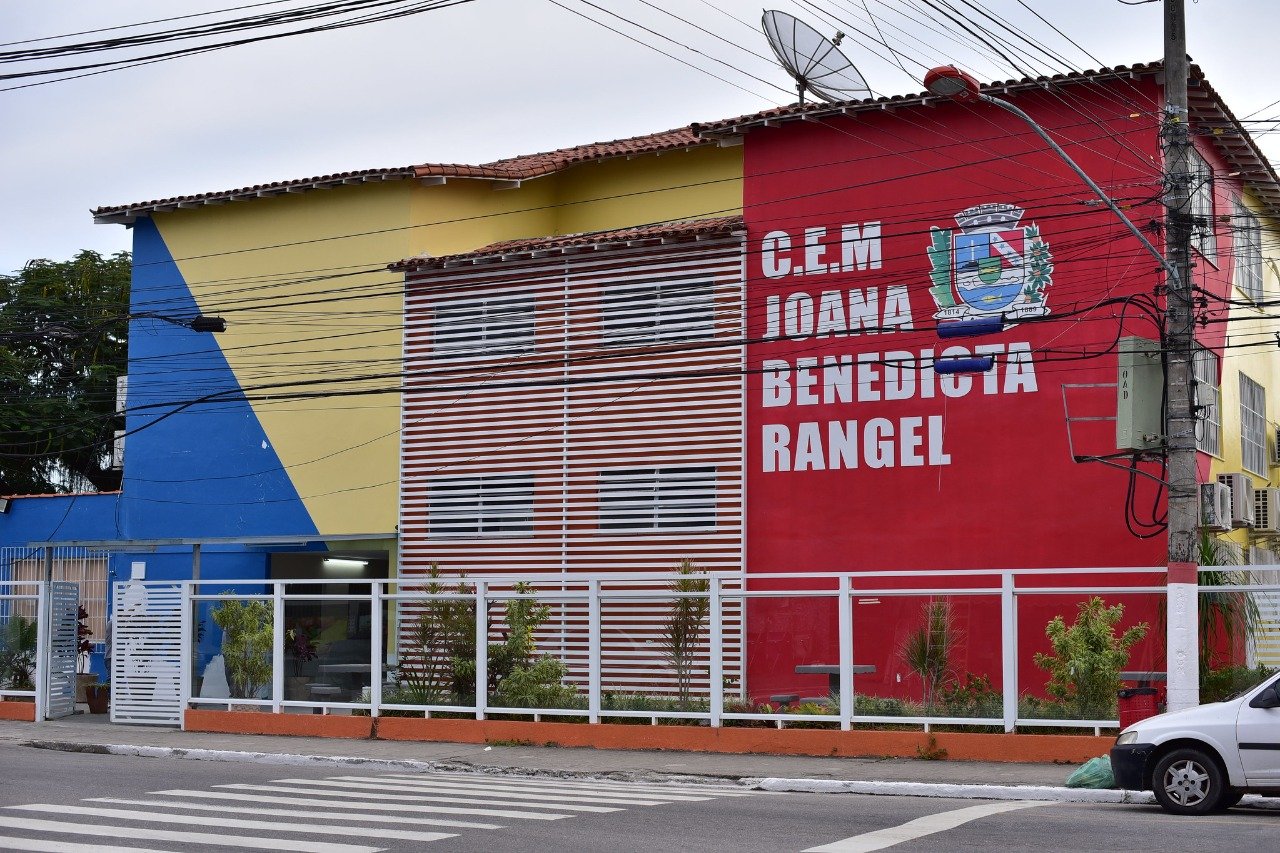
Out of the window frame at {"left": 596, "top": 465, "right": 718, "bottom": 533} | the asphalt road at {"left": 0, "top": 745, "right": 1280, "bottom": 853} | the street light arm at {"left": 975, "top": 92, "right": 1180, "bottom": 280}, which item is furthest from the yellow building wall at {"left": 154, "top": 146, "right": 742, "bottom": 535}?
the asphalt road at {"left": 0, "top": 745, "right": 1280, "bottom": 853}

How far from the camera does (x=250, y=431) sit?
99.7 ft

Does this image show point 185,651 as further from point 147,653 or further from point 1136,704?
point 1136,704

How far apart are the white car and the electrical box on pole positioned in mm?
4472

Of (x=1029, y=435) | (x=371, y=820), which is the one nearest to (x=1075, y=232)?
(x=1029, y=435)

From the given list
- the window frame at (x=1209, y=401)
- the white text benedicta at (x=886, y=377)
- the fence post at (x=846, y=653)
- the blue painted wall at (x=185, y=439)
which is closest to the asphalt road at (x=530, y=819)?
the fence post at (x=846, y=653)

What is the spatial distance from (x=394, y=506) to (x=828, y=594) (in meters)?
11.2

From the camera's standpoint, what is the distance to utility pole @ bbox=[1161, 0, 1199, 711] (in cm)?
1658

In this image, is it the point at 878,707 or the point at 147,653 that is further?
the point at 147,653

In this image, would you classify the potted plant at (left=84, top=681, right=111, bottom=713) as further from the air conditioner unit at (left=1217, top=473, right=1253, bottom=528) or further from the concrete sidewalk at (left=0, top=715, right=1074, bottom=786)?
the air conditioner unit at (left=1217, top=473, right=1253, bottom=528)

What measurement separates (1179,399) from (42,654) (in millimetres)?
19195

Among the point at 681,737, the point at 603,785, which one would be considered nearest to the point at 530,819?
the point at 603,785

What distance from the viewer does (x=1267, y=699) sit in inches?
522

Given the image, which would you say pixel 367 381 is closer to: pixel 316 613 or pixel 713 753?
pixel 316 613

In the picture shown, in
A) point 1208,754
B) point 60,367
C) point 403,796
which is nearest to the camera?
point 1208,754
